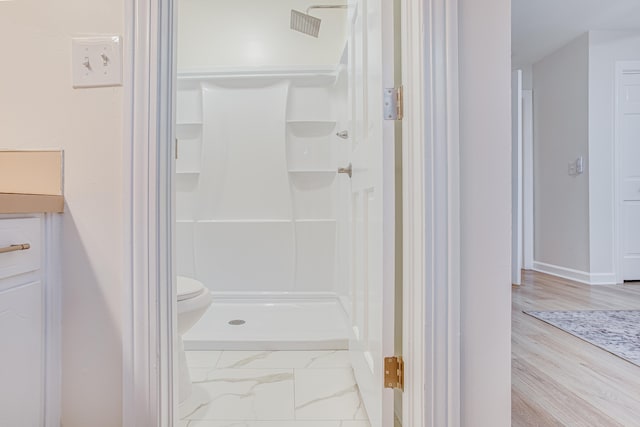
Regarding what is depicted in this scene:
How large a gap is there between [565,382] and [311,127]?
2.18m

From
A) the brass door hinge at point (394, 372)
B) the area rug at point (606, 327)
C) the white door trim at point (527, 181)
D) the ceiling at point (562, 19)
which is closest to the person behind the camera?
the brass door hinge at point (394, 372)

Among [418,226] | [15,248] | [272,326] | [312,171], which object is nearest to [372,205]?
[418,226]

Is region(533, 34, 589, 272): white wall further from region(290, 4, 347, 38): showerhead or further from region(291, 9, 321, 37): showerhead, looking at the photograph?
region(291, 9, 321, 37): showerhead

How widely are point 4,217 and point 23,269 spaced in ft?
0.41

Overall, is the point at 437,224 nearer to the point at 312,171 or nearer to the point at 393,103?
the point at 393,103

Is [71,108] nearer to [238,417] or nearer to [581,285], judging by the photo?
[238,417]

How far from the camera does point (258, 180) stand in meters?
2.78

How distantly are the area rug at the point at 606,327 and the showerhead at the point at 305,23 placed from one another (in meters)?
2.46

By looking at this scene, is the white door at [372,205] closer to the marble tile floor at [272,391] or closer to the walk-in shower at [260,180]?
the marble tile floor at [272,391]

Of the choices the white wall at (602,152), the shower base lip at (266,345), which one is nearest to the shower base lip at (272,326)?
the shower base lip at (266,345)

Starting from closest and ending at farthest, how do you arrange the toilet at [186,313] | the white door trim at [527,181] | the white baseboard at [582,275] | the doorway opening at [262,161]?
the toilet at [186,313], the doorway opening at [262,161], the white baseboard at [582,275], the white door trim at [527,181]

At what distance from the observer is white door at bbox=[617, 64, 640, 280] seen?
3.41 metres

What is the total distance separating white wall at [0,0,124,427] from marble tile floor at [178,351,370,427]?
466 mm

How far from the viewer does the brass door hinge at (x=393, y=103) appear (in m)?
1.00
